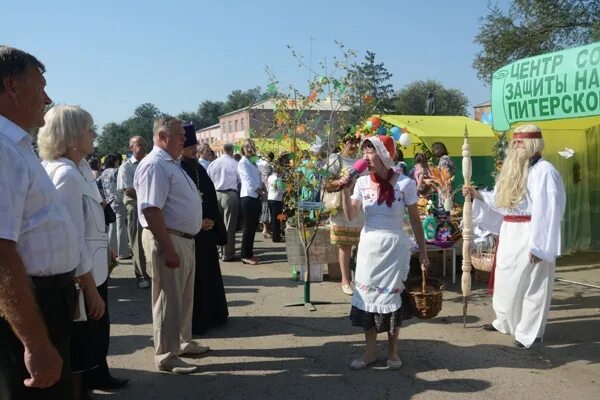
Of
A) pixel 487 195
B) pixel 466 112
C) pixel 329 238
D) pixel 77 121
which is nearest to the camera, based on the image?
pixel 77 121

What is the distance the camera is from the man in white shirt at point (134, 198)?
697cm

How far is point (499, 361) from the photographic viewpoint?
4.37 meters

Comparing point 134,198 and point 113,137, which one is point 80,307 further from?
point 113,137

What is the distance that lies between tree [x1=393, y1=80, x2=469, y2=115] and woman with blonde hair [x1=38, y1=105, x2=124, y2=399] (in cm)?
5995

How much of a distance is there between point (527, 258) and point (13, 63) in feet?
14.1

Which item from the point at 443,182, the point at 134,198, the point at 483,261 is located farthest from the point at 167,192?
the point at 443,182

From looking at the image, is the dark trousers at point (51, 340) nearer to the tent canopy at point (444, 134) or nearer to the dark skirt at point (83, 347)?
the dark skirt at point (83, 347)

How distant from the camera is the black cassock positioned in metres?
5.12

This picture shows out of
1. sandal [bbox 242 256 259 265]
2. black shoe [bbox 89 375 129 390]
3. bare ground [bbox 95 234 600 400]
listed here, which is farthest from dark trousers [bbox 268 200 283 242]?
black shoe [bbox 89 375 129 390]

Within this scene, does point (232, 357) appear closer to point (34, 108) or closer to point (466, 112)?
point (34, 108)

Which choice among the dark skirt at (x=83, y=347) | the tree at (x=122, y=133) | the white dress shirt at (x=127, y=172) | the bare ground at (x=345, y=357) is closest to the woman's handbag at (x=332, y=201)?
the bare ground at (x=345, y=357)

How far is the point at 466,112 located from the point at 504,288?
64004mm

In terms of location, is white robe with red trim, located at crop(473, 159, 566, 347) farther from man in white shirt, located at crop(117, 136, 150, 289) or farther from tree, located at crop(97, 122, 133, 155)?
tree, located at crop(97, 122, 133, 155)

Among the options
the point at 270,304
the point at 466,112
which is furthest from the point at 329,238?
the point at 466,112
